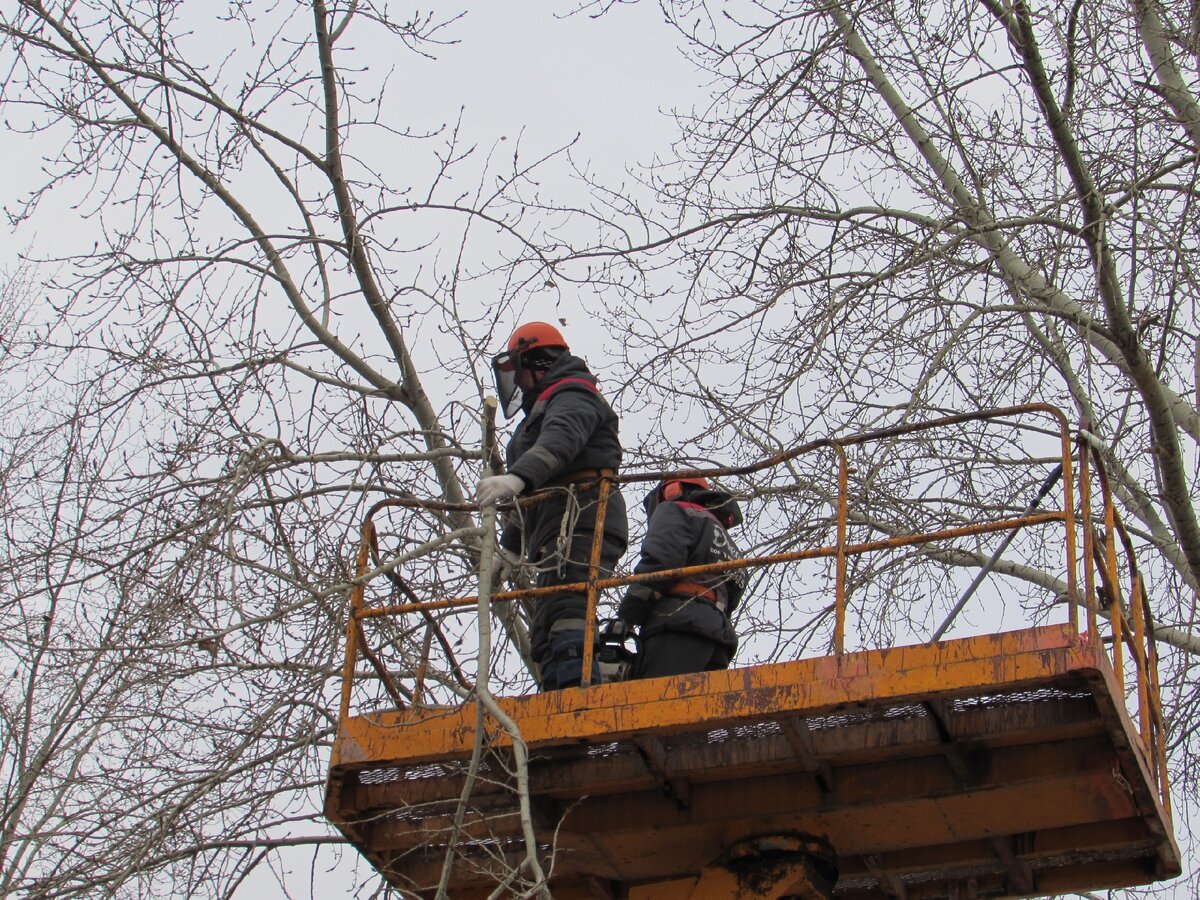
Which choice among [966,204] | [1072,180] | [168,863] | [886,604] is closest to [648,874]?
[168,863]

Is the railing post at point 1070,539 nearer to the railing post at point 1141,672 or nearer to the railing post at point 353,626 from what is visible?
the railing post at point 1141,672

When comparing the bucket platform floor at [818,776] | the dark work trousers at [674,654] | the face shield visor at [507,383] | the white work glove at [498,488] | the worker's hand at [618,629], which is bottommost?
the bucket platform floor at [818,776]

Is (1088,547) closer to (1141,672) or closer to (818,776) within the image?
(1141,672)

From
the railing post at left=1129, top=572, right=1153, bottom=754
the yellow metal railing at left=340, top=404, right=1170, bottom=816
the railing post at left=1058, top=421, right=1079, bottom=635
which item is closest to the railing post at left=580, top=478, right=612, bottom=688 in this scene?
the yellow metal railing at left=340, top=404, right=1170, bottom=816

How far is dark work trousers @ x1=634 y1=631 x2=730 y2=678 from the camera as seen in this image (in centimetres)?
685

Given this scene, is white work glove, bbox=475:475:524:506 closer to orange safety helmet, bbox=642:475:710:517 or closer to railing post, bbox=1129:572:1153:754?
orange safety helmet, bbox=642:475:710:517

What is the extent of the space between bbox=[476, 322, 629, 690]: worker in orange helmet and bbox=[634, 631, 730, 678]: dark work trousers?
331 mm

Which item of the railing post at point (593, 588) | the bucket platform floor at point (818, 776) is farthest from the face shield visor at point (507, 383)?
the bucket platform floor at point (818, 776)

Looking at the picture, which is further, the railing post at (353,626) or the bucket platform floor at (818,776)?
the railing post at (353,626)

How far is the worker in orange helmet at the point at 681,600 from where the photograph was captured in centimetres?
687

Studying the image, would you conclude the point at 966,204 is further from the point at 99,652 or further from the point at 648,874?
the point at 99,652

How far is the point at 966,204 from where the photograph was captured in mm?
10422

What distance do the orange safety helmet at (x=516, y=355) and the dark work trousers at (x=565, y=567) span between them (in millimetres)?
622

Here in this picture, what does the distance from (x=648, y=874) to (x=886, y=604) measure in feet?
11.7
